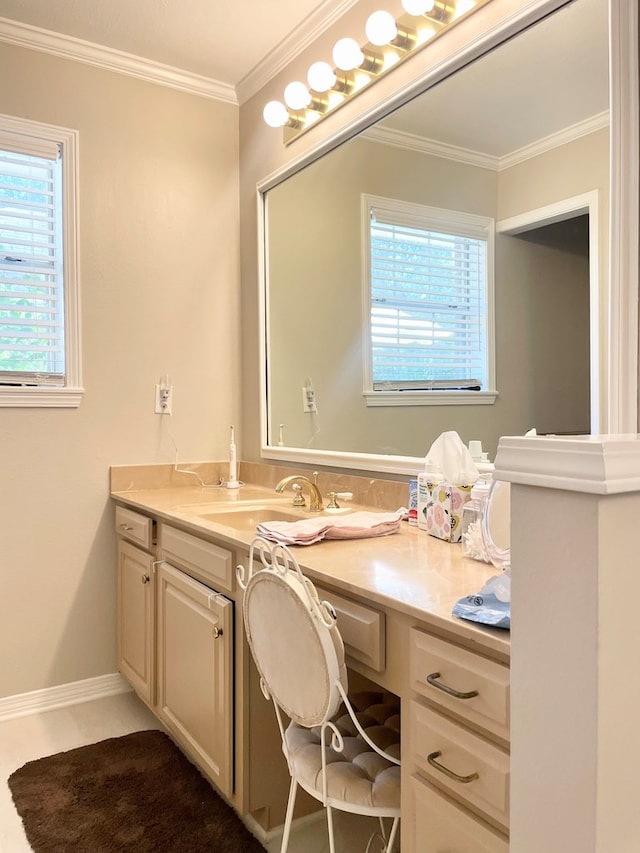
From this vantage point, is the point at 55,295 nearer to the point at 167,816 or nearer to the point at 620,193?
the point at 167,816

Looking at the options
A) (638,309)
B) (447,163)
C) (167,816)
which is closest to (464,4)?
(447,163)

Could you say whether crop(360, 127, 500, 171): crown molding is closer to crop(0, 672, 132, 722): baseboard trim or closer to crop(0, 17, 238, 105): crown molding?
crop(0, 17, 238, 105): crown molding

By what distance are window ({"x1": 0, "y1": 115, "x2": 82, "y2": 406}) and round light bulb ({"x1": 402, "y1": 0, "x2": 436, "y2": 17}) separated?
4.54ft

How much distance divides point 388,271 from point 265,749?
4.77 ft

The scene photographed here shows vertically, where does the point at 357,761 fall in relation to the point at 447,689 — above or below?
below

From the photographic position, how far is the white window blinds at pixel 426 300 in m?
1.80


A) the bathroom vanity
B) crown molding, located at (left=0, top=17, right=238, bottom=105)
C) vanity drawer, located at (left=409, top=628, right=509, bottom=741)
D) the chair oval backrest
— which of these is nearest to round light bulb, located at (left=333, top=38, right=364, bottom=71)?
crown molding, located at (left=0, top=17, right=238, bottom=105)

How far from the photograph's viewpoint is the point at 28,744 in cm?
224

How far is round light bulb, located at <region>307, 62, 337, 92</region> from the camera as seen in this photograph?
2230 mm

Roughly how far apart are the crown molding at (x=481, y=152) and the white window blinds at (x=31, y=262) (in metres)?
1.24

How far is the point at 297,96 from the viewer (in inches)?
93.5

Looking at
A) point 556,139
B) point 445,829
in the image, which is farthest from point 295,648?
point 556,139

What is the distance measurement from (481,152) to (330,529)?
1066mm

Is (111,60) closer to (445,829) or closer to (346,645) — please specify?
(346,645)
